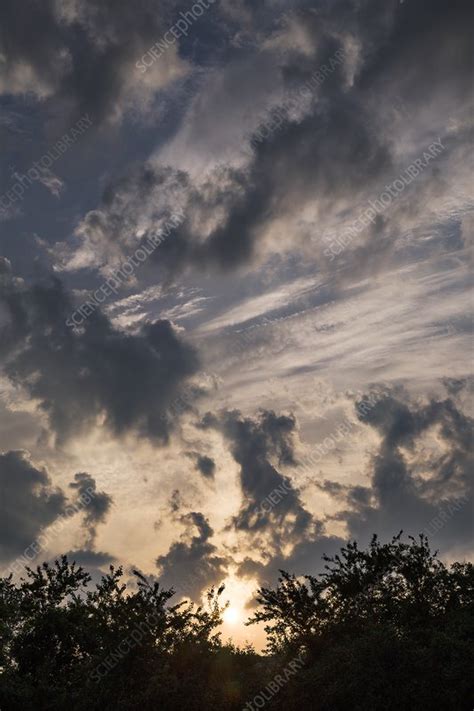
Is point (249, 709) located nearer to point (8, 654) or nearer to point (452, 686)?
point (452, 686)

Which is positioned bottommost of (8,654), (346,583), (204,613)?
(8,654)

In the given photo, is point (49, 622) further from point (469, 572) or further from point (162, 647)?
point (469, 572)

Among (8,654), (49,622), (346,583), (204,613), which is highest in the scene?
(346,583)

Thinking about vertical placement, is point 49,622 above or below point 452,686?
below

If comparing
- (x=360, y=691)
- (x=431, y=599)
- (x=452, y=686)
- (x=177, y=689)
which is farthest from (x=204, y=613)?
(x=431, y=599)

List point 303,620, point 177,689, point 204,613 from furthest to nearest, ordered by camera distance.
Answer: point 303,620
point 204,613
point 177,689

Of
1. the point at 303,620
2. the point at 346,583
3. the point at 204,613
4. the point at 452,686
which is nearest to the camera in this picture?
the point at 452,686

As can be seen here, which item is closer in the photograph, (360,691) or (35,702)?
(360,691)

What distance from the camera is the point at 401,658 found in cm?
2516

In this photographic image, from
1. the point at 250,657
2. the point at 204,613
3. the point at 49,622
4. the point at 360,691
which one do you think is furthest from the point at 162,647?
the point at 250,657

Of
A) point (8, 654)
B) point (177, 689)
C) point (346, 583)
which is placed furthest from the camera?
point (346, 583)

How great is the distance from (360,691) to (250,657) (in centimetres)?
4715

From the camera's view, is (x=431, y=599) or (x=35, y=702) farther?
(x=431, y=599)

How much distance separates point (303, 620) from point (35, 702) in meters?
21.4
